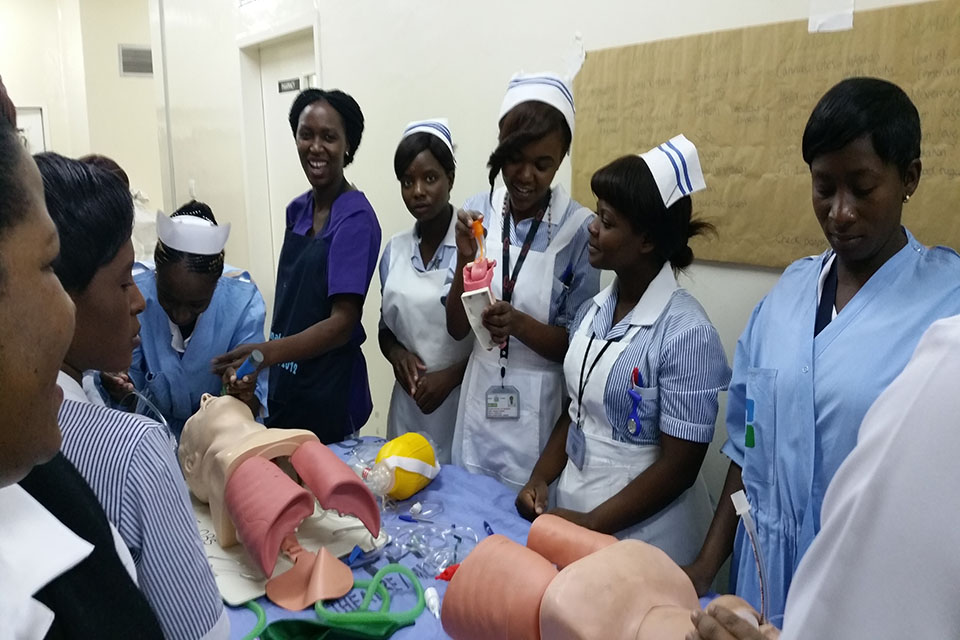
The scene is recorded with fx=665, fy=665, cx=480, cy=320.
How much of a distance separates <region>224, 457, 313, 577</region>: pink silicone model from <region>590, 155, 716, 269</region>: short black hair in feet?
3.06

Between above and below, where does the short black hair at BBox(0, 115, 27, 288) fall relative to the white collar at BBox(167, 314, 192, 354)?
above

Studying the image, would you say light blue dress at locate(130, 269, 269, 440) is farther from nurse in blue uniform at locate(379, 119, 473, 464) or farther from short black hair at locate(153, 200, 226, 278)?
nurse in blue uniform at locate(379, 119, 473, 464)

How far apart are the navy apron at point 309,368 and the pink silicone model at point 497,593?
114 cm

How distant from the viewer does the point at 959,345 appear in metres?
0.45

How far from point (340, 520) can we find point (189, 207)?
1034 millimetres

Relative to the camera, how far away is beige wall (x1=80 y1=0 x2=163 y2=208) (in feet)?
19.3

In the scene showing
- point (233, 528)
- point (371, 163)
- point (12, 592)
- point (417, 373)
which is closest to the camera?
point (12, 592)

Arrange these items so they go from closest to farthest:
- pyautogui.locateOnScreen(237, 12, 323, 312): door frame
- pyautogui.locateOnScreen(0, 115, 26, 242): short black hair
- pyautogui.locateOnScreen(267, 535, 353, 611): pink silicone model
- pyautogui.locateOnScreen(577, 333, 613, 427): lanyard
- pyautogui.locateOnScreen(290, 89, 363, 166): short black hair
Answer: pyautogui.locateOnScreen(0, 115, 26, 242): short black hair < pyautogui.locateOnScreen(267, 535, 353, 611): pink silicone model < pyautogui.locateOnScreen(577, 333, 613, 427): lanyard < pyautogui.locateOnScreen(290, 89, 363, 166): short black hair < pyautogui.locateOnScreen(237, 12, 323, 312): door frame

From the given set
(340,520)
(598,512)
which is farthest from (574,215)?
(340,520)

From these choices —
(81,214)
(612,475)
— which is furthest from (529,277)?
(81,214)

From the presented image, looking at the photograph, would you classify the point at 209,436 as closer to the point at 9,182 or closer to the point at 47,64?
the point at 9,182

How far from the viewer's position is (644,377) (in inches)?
58.2

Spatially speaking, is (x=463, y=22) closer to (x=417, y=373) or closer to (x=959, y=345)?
(x=417, y=373)

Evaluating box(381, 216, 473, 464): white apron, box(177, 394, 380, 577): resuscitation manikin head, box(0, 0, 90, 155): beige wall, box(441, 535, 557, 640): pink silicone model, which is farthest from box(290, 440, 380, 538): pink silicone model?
box(0, 0, 90, 155): beige wall
